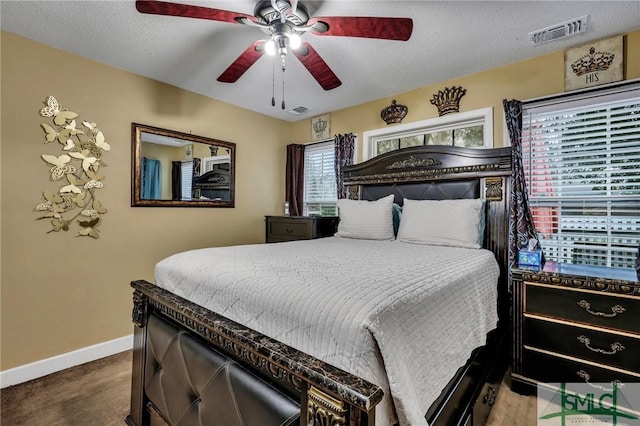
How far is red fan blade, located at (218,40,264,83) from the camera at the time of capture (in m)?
1.92

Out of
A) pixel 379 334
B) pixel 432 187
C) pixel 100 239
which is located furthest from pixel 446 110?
pixel 100 239

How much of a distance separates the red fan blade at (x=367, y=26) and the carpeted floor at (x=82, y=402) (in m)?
2.31

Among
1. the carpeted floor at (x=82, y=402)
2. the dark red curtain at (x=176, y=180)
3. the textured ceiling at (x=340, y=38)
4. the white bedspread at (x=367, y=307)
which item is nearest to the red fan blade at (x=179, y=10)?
the textured ceiling at (x=340, y=38)

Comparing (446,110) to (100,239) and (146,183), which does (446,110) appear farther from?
(100,239)

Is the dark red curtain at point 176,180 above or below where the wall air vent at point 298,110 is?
below

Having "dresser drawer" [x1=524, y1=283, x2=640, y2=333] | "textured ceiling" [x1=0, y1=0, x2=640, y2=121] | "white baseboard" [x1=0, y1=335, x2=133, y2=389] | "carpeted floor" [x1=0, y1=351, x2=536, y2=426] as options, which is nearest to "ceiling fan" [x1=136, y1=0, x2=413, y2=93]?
"textured ceiling" [x1=0, y1=0, x2=640, y2=121]

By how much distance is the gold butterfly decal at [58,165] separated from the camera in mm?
2352

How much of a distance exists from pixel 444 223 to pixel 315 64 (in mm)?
1567

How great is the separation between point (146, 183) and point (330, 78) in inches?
79.1

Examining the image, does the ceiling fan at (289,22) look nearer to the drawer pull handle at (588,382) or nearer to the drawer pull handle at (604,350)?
the drawer pull handle at (604,350)

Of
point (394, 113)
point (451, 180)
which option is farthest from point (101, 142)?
point (451, 180)

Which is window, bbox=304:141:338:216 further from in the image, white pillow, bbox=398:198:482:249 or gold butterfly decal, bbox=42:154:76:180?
gold butterfly decal, bbox=42:154:76:180

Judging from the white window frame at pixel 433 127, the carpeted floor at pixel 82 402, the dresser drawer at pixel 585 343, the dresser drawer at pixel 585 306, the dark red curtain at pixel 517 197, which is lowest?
the carpeted floor at pixel 82 402

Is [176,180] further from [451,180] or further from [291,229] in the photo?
[451,180]
